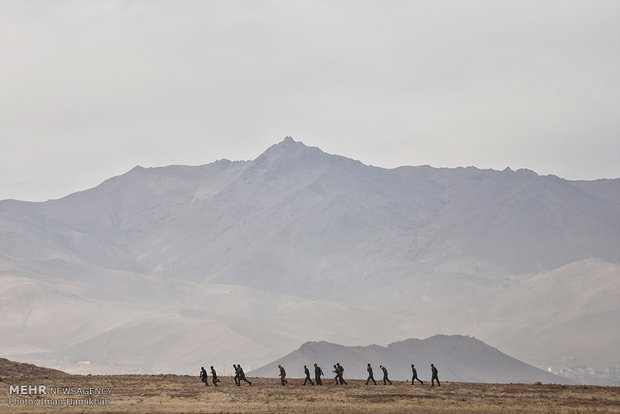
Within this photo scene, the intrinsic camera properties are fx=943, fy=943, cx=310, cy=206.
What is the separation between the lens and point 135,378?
→ 95.6m

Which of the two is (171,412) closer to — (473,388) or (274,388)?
(274,388)

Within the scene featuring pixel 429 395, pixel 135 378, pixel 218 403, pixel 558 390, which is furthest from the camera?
pixel 135 378

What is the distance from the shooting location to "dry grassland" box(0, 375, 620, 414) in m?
64.4

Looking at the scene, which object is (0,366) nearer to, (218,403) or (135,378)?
(135,378)

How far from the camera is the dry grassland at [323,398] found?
64375mm

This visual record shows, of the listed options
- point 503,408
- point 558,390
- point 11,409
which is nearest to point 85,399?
point 11,409

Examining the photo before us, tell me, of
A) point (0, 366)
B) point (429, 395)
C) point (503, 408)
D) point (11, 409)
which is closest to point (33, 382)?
point (0, 366)

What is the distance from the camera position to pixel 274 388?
81.3m

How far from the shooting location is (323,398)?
70938 mm

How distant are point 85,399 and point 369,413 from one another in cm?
2285

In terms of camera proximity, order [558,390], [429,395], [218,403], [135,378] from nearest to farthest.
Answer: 1. [218,403]
2. [429,395]
3. [558,390]
4. [135,378]

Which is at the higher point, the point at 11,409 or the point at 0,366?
the point at 0,366

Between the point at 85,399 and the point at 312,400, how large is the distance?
17.2m

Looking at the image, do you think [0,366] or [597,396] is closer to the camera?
[597,396]
